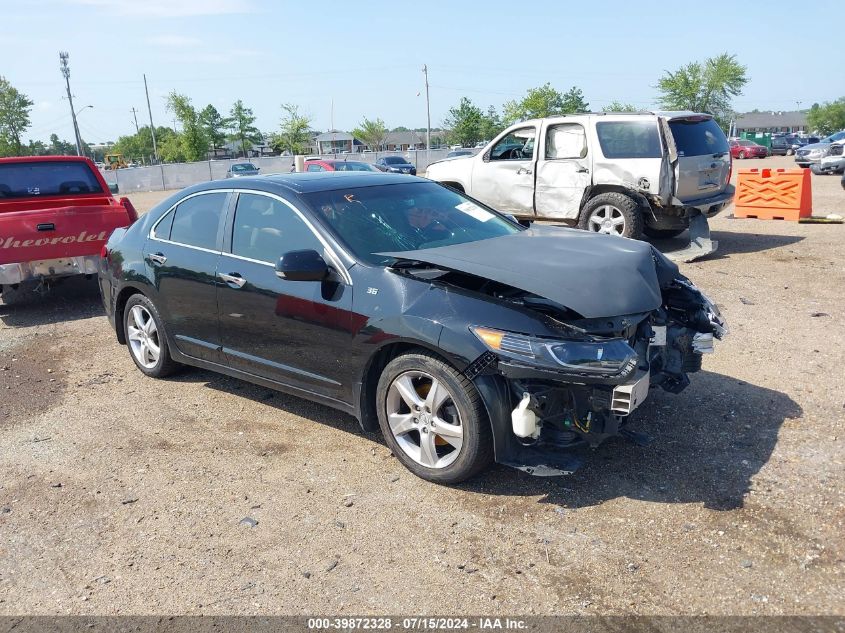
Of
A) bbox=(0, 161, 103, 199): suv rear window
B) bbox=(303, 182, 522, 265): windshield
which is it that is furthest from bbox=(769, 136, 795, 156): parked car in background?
bbox=(303, 182, 522, 265): windshield

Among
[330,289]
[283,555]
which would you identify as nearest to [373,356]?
[330,289]

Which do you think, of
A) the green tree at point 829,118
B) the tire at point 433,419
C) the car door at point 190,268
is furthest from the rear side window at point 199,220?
the green tree at point 829,118

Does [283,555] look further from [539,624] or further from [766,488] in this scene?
[766,488]

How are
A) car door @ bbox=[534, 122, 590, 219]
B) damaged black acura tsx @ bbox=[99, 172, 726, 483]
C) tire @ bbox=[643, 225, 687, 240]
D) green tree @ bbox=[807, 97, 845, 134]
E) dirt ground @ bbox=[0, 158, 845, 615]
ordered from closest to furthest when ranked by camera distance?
dirt ground @ bbox=[0, 158, 845, 615] → damaged black acura tsx @ bbox=[99, 172, 726, 483] → car door @ bbox=[534, 122, 590, 219] → tire @ bbox=[643, 225, 687, 240] → green tree @ bbox=[807, 97, 845, 134]

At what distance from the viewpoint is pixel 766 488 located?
3.78m

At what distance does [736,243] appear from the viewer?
11.3 meters

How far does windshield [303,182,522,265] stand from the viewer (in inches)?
175

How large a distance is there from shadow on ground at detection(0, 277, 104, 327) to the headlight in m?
6.44

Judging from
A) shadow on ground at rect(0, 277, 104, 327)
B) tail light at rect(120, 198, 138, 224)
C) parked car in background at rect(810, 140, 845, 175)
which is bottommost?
shadow on ground at rect(0, 277, 104, 327)

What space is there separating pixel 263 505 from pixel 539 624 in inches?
67.0

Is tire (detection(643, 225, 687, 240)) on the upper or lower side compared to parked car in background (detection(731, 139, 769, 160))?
lower

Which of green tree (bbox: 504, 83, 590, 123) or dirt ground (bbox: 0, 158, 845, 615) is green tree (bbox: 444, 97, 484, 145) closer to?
green tree (bbox: 504, 83, 590, 123)

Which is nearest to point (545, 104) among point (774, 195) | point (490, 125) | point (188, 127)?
point (490, 125)

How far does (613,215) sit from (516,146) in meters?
2.15
